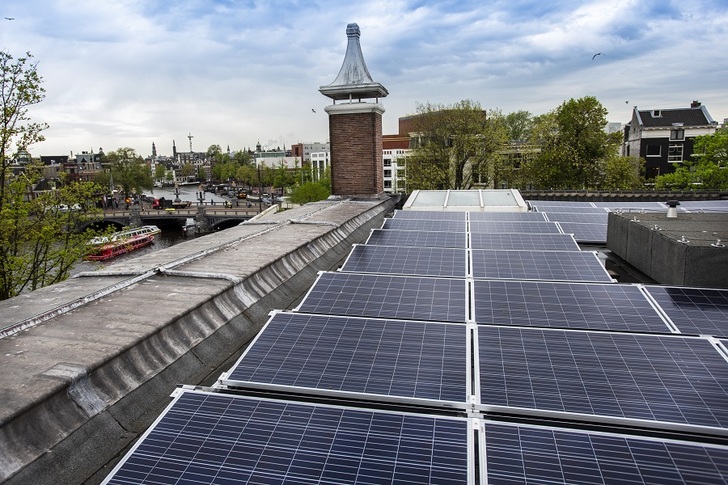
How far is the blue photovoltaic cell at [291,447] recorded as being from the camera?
344 centimetres

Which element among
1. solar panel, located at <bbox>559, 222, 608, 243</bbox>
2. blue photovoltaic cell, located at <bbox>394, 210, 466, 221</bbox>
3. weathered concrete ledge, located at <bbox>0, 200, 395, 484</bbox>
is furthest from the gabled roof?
weathered concrete ledge, located at <bbox>0, 200, 395, 484</bbox>

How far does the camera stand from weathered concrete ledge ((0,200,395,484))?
3830 millimetres

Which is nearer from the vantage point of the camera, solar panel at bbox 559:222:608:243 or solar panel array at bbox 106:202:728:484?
solar panel array at bbox 106:202:728:484

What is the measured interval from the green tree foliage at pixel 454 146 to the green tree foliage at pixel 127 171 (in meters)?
103

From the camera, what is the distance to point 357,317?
20.2ft

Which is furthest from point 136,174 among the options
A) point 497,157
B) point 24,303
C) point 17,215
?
point 24,303

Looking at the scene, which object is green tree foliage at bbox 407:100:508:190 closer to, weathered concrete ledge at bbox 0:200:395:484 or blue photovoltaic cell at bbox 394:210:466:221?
blue photovoltaic cell at bbox 394:210:466:221

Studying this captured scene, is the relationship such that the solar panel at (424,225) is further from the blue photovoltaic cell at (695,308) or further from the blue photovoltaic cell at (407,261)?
the blue photovoltaic cell at (695,308)

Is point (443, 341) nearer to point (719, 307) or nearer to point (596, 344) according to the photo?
point (596, 344)

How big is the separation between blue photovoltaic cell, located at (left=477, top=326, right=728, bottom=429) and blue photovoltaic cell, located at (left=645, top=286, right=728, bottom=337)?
1.19 meters

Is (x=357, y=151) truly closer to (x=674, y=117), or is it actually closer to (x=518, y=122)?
(x=674, y=117)

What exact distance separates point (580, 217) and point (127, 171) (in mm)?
130516

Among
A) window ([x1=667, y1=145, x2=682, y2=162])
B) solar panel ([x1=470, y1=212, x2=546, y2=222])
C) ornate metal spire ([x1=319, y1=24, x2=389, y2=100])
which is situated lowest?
solar panel ([x1=470, y1=212, x2=546, y2=222])

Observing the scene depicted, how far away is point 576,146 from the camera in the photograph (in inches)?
1716
